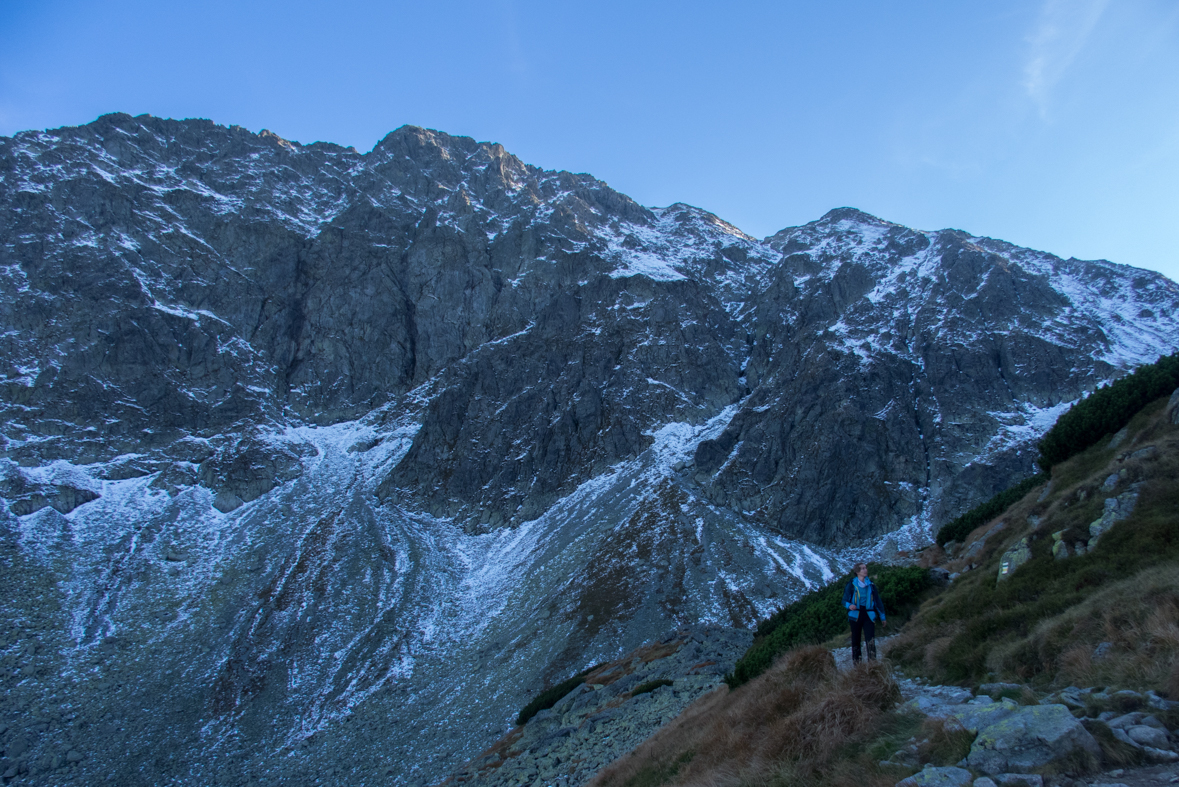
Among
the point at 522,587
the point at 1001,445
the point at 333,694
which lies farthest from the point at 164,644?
the point at 1001,445

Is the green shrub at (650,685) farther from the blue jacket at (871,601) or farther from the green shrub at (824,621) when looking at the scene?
the blue jacket at (871,601)

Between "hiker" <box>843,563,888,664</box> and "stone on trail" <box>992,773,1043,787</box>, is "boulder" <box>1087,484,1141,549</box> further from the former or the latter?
"stone on trail" <box>992,773,1043,787</box>

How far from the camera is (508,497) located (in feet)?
286

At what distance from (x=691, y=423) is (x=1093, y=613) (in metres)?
85.6

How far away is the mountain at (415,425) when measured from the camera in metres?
51.3

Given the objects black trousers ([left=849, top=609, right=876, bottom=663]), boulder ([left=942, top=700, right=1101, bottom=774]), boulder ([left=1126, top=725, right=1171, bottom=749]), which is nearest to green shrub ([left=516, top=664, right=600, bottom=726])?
black trousers ([left=849, top=609, right=876, bottom=663])

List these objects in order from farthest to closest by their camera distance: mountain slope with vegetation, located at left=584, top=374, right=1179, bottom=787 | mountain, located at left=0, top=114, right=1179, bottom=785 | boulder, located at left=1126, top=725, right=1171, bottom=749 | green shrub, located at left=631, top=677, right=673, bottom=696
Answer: mountain, located at left=0, top=114, right=1179, bottom=785 → green shrub, located at left=631, top=677, right=673, bottom=696 → mountain slope with vegetation, located at left=584, top=374, right=1179, bottom=787 → boulder, located at left=1126, top=725, right=1171, bottom=749

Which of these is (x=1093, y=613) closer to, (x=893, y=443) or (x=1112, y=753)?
(x=1112, y=753)

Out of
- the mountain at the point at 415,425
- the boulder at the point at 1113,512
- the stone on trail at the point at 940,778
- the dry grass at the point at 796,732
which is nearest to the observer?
the stone on trail at the point at 940,778

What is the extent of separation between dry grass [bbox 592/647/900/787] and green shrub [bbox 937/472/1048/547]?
67.5 ft

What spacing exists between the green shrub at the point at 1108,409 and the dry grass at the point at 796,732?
60.5ft

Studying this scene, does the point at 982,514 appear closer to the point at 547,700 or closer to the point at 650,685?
the point at 650,685

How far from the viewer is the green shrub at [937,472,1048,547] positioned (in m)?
28.0

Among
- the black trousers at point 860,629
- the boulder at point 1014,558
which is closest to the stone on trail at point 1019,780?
the black trousers at point 860,629
